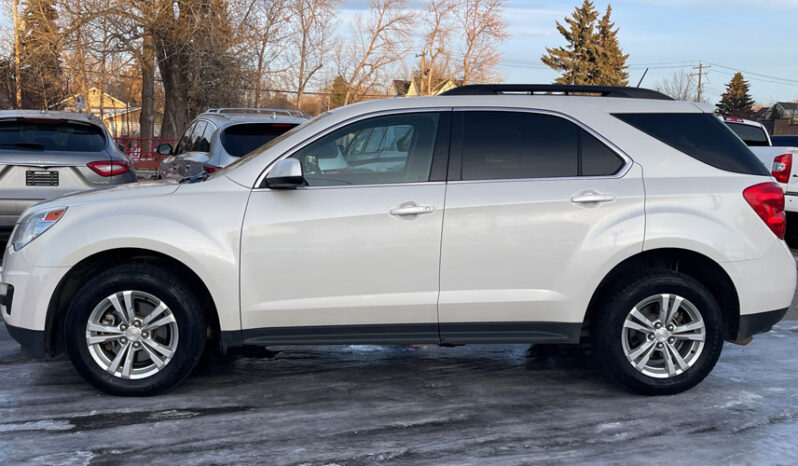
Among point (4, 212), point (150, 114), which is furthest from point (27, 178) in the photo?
point (150, 114)

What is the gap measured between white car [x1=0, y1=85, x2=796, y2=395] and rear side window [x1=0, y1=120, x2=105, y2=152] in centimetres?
449

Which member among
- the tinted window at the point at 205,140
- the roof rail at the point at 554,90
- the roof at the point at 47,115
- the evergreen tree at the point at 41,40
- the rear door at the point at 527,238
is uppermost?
the evergreen tree at the point at 41,40

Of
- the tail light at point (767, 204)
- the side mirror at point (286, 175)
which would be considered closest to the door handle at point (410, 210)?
the side mirror at point (286, 175)

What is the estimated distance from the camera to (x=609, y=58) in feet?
223

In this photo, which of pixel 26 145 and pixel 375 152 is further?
pixel 26 145

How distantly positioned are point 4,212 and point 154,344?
505cm

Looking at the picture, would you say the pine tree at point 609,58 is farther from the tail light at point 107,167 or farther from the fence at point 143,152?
the tail light at point 107,167

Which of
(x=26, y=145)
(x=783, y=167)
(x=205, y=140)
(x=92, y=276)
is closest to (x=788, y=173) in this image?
(x=783, y=167)

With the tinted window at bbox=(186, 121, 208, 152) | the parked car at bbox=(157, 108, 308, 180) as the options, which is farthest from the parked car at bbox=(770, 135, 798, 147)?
the tinted window at bbox=(186, 121, 208, 152)

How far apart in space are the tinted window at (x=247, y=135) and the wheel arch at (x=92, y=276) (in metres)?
4.15

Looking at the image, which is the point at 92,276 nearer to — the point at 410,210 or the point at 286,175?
the point at 286,175

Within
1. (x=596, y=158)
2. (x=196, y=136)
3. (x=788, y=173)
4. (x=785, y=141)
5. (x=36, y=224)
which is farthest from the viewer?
(x=785, y=141)

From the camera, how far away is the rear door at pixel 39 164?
9.07m

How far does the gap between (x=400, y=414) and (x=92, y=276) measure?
204 centimetres
